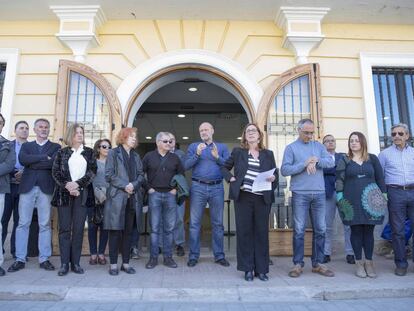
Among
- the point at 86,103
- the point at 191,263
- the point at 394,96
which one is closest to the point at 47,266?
the point at 191,263

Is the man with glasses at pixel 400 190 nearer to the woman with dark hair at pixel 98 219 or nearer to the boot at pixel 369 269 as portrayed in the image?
the boot at pixel 369 269

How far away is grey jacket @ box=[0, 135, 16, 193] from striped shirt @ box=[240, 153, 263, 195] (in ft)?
8.71

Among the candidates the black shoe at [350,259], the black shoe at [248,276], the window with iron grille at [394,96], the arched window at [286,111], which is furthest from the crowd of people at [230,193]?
the window with iron grille at [394,96]

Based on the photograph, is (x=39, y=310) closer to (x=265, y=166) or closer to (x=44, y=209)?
(x=44, y=209)

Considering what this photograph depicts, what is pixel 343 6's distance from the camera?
541 centimetres

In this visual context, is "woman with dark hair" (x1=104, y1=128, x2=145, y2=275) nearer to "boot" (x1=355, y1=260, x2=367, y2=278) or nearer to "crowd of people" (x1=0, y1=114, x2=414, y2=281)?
"crowd of people" (x1=0, y1=114, x2=414, y2=281)

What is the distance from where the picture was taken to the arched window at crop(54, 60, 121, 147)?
5.23 m

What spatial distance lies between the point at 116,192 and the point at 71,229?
2.29ft

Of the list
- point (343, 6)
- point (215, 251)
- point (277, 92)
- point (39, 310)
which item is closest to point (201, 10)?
point (277, 92)

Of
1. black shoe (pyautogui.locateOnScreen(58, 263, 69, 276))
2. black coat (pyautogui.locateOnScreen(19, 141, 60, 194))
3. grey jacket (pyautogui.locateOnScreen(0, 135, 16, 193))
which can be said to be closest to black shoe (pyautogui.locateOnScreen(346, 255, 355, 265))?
black shoe (pyautogui.locateOnScreen(58, 263, 69, 276))

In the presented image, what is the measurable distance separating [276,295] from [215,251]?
1266 mm

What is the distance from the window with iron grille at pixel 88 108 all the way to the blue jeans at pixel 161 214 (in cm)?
173

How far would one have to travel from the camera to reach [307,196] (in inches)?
151

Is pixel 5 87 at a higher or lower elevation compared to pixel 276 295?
higher
